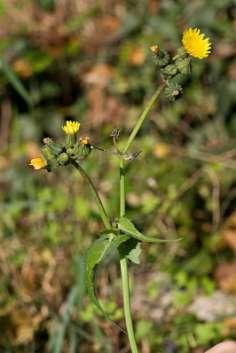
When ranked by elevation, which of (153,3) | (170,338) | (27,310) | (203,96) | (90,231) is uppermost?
(153,3)

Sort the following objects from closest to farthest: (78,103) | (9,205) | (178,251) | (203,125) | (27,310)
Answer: (27,310) → (178,251) → (9,205) → (203,125) → (78,103)

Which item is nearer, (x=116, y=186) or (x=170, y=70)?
(x=170, y=70)

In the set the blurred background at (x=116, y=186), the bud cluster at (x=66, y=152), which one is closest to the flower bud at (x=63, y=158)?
the bud cluster at (x=66, y=152)

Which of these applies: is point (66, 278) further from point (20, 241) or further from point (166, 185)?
point (166, 185)

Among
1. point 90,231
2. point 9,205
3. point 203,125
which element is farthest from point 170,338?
point 203,125

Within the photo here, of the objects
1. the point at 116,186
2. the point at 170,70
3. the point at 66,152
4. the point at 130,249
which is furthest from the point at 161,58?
the point at 116,186

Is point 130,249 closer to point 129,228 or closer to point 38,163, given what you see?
point 129,228

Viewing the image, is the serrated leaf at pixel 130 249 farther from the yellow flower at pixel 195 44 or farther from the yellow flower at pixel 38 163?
the yellow flower at pixel 195 44
